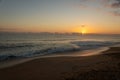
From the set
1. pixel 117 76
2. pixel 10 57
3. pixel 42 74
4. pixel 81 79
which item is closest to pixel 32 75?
pixel 42 74

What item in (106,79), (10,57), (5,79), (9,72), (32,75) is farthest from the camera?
(10,57)

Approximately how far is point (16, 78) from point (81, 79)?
3669 millimetres

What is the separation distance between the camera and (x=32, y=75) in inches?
366

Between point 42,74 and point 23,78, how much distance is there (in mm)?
1250

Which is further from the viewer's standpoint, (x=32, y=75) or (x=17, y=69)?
(x=17, y=69)

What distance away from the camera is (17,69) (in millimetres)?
10852

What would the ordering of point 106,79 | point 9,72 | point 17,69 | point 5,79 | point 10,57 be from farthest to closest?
point 10,57 → point 17,69 → point 9,72 → point 5,79 → point 106,79

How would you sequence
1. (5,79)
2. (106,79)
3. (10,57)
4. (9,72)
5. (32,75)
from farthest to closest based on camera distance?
(10,57)
(9,72)
(32,75)
(5,79)
(106,79)

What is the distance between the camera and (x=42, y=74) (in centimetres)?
955

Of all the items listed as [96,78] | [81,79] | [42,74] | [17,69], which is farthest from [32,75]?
[96,78]

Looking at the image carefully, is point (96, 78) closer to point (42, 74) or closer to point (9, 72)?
point (42, 74)

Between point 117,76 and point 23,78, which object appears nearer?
point 117,76

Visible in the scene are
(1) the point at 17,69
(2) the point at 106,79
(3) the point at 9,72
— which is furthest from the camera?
(1) the point at 17,69

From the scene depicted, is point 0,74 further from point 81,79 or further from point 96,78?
point 96,78
